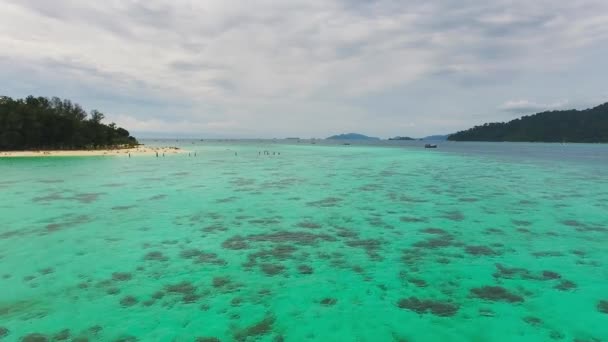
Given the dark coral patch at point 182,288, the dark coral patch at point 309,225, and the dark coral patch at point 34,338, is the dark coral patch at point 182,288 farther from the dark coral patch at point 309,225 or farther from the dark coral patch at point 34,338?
the dark coral patch at point 309,225

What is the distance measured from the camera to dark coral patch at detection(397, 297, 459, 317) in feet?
34.9

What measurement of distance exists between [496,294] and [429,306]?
281 centimetres

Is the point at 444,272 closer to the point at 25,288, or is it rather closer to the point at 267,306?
the point at 267,306

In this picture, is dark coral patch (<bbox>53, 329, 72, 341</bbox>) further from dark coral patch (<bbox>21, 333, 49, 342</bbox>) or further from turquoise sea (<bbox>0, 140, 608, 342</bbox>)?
dark coral patch (<bbox>21, 333, 49, 342</bbox>)

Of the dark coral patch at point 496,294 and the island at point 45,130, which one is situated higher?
the island at point 45,130

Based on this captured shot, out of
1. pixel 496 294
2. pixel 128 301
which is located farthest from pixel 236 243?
pixel 496 294

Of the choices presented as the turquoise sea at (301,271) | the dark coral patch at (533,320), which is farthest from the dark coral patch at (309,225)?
the dark coral patch at (533,320)

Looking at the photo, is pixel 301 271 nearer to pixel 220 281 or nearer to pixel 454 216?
pixel 220 281

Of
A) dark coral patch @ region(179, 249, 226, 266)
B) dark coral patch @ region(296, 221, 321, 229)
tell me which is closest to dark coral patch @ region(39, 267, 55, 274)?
dark coral patch @ region(179, 249, 226, 266)

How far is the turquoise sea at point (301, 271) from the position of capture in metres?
9.78

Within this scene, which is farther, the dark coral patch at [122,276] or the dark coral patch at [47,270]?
the dark coral patch at [47,270]

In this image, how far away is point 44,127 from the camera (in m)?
91.7

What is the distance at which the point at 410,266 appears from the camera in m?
14.6

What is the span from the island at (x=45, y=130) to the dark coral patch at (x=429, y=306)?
308ft
